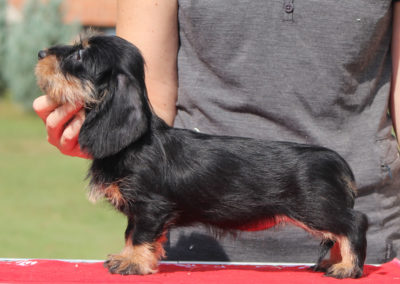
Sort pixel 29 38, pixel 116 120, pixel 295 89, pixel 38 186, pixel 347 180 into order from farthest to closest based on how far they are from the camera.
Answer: pixel 29 38 → pixel 38 186 → pixel 295 89 → pixel 347 180 → pixel 116 120

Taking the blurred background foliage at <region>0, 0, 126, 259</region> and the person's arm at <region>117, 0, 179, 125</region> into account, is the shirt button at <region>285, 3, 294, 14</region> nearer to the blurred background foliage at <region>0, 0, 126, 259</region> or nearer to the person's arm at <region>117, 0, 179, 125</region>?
the person's arm at <region>117, 0, 179, 125</region>

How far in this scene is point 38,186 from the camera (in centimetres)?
1355

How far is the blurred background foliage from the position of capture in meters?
10.1

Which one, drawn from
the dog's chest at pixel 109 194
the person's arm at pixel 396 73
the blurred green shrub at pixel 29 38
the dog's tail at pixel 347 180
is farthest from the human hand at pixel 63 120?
the blurred green shrub at pixel 29 38

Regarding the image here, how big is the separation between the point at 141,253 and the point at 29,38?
22237mm

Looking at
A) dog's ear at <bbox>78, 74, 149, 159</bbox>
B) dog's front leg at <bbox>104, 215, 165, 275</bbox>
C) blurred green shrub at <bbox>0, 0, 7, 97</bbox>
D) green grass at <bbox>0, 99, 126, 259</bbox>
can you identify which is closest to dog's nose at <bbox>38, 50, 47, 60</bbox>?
dog's ear at <bbox>78, 74, 149, 159</bbox>

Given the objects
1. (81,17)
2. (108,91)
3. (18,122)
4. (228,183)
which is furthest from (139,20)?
(81,17)

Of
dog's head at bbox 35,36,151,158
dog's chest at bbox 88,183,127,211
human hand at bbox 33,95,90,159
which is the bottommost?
dog's chest at bbox 88,183,127,211

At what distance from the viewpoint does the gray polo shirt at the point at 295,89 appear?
3859 millimetres

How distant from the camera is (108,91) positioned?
122 inches

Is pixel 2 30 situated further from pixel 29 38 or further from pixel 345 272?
pixel 345 272

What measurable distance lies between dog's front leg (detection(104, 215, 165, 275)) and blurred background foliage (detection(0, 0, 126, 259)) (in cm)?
38

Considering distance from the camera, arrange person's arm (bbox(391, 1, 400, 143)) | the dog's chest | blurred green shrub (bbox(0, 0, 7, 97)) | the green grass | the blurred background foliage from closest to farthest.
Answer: the dog's chest, person's arm (bbox(391, 1, 400, 143)), the green grass, the blurred background foliage, blurred green shrub (bbox(0, 0, 7, 97))

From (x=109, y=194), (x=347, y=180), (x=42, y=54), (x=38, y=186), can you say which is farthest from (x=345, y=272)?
(x=38, y=186)
